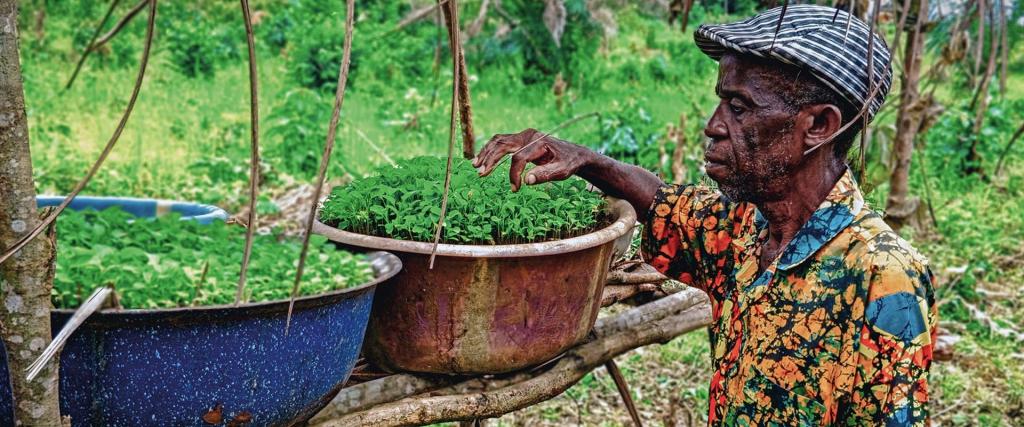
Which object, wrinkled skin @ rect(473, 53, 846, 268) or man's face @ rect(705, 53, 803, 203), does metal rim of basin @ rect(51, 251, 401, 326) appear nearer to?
wrinkled skin @ rect(473, 53, 846, 268)

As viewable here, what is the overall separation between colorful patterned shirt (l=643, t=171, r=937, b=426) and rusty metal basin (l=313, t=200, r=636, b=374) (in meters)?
0.35

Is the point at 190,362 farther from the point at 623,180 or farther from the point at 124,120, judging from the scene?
the point at 623,180

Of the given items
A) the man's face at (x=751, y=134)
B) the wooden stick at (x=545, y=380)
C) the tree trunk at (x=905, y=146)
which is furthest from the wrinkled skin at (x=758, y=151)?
the tree trunk at (x=905, y=146)

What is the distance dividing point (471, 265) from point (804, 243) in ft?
2.22

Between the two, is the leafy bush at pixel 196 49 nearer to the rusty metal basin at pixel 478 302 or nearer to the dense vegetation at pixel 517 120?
the dense vegetation at pixel 517 120

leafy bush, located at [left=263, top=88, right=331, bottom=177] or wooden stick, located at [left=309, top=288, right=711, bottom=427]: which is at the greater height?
wooden stick, located at [left=309, top=288, right=711, bottom=427]

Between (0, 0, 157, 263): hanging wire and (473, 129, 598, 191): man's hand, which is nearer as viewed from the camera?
(0, 0, 157, 263): hanging wire

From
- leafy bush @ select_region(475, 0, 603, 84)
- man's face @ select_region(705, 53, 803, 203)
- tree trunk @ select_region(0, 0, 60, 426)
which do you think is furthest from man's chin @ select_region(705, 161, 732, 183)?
leafy bush @ select_region(475, 0, 603, 84)

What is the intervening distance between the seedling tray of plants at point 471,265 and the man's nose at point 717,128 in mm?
251

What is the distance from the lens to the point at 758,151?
1.71 m

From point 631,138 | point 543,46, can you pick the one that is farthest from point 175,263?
point 543,46

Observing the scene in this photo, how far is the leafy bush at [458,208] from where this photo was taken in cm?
156

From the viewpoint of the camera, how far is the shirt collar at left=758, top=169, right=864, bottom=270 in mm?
1726

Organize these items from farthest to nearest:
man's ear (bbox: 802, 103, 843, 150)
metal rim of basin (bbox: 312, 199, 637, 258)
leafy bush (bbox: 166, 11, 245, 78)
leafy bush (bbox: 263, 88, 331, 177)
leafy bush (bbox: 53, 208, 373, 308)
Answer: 1. leafy bush (bbox: 166, 11, 245, 78)
2. leafy bush (bbox: 263, 88, 331, 177)
3. man's ear (bbox: 802, 103, 843, 150)
4. metal rim of basin (bbox: 312, 199, 637, 258)
5. leafy bush (bbox: 53, 208, 373, 308)
